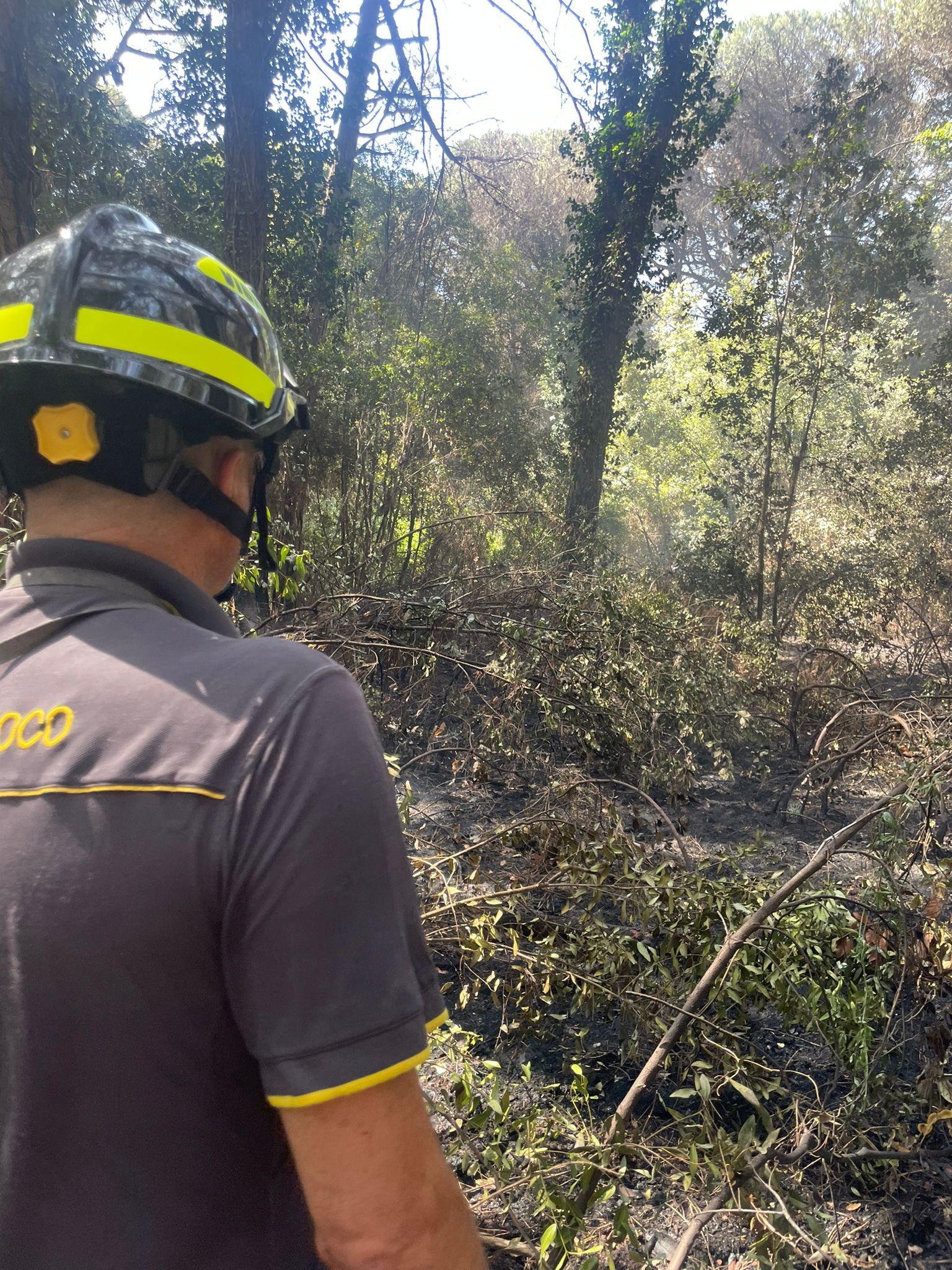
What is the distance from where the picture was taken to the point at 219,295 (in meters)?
1.34

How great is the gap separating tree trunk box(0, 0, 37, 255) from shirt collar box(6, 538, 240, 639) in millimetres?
5014

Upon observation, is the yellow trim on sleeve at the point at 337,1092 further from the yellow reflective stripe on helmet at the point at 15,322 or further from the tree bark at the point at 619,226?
A: the tree bark at the point at 619,226

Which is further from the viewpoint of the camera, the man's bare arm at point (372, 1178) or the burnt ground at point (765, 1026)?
the burnt ground at point (765, 1026)

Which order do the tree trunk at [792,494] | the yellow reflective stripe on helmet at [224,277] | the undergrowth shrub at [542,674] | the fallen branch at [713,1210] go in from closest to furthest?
the yellow reflective stripe on helmet at [224,277], the fallen branch at [713,1210], the undergrowth shrub at [542,674], the tree trunk at [792,494]

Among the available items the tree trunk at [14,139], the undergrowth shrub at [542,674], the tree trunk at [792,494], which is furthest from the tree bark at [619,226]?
the tree trunk at [14,139]

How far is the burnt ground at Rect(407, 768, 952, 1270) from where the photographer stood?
2346 mm

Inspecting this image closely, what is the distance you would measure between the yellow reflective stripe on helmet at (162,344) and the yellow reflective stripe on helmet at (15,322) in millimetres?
79

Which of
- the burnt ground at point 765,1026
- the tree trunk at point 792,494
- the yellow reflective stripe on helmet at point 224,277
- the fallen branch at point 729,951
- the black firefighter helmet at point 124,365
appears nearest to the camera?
the black firefighter helmet at point 124,365

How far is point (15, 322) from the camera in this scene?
1200 mm

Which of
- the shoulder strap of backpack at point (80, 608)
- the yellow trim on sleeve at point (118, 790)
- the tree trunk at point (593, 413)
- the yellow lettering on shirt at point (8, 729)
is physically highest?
the tree trunk at point (593, 413)

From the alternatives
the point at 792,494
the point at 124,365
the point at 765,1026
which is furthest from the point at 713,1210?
the point at 792,494

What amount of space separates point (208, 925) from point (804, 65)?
35388mm

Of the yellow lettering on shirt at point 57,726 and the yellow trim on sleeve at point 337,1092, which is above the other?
the yellow lettering on shirt at point 57,726

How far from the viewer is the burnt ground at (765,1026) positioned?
7.70 ft
